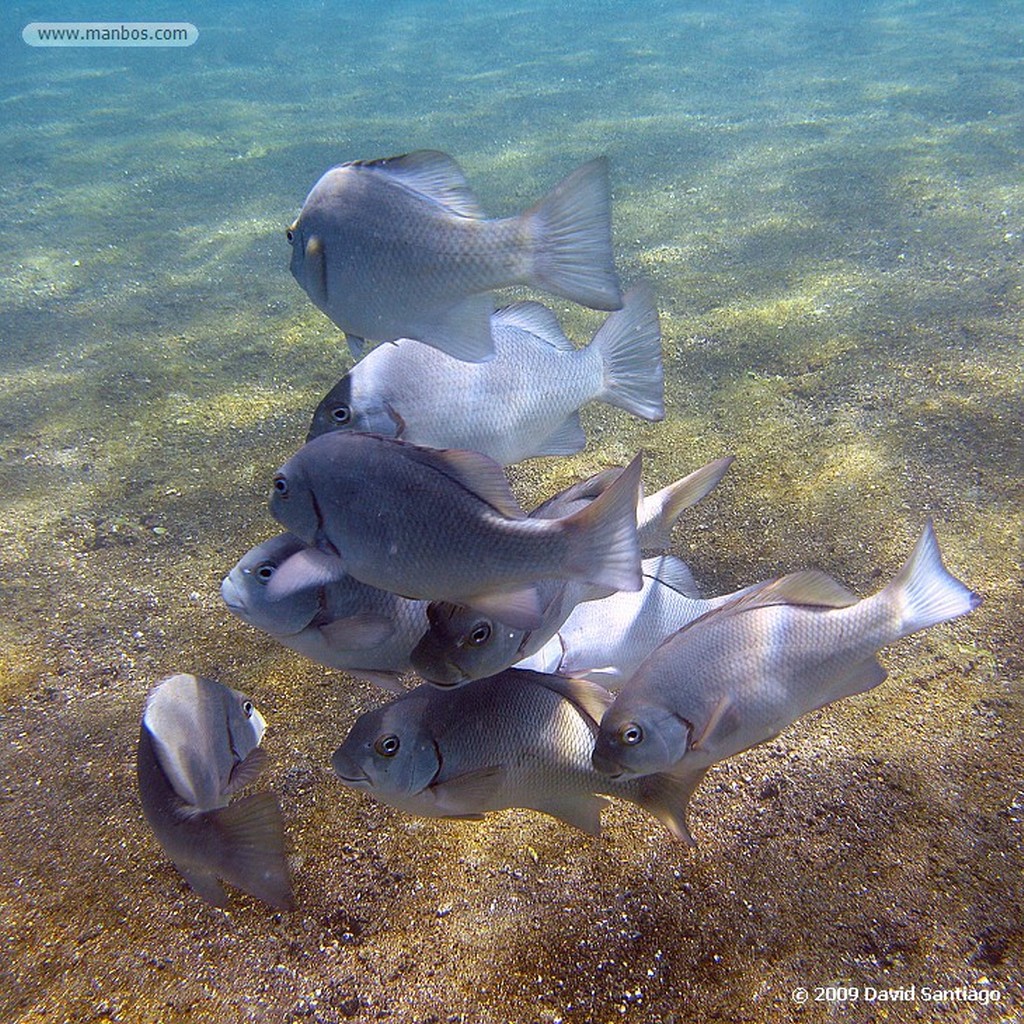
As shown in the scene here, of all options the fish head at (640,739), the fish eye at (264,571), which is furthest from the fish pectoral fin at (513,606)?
the fish eye at (264,571)

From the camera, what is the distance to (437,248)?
1789 mm

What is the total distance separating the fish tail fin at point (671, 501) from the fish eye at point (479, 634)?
82cm

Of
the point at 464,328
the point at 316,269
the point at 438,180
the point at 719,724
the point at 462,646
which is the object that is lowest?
the point at 719,724

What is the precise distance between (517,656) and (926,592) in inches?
40.4

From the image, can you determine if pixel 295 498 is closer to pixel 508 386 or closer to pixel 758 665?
pixel 508 386

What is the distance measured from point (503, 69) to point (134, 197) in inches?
382

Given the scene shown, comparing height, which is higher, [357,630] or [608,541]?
[608,541]

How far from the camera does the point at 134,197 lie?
382 inches

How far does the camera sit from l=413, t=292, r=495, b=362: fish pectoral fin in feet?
6.02

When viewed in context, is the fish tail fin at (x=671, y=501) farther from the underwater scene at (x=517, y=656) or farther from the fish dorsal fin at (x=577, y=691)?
the fish dorsal fin at (x=577, y=691)

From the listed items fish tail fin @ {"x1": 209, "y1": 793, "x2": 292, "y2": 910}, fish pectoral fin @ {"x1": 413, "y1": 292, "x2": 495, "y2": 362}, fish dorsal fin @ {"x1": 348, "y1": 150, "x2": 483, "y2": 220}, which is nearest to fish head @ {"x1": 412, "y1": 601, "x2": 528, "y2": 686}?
fish tail fin @ {"x1": 209, "y1": 793, "x2": 292, "y2": 910}

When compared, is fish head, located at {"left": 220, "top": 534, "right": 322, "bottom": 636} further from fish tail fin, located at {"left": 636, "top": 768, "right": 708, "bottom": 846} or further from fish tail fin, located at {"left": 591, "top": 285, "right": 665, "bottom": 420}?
fish tail fin, located at {"left": 591, "top": 285, "right": 665, "bottom": 420}

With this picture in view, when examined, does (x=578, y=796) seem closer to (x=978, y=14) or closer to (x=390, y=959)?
(x=390, y=959)


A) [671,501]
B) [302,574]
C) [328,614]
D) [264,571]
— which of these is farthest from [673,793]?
[264,571]
